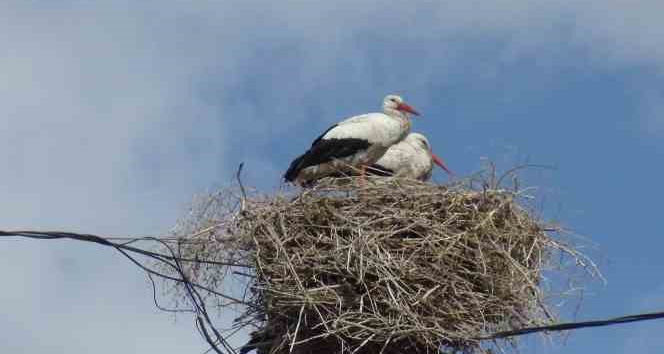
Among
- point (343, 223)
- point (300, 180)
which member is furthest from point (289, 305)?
point (300, 180)

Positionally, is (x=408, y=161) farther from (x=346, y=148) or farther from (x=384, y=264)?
(x=384, y=264)

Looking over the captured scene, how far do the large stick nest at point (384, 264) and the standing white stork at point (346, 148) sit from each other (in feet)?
6.23

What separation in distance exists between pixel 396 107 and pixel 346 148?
0.78 m

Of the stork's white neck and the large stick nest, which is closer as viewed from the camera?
the large stick nest

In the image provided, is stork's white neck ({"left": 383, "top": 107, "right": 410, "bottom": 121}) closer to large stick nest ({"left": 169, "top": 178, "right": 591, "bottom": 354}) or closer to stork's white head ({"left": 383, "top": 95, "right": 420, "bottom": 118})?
stork's white head ({"left": 383, "top": 95, "right": 420, "bottom": 118})

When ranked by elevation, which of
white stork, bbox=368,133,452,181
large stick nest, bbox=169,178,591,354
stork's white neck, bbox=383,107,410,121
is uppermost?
stork's white neck, bbox=383,107,410,121

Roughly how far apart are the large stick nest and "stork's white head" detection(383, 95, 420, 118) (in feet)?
8.20

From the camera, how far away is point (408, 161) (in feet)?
31.6

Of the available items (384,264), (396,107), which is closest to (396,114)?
(396,107)

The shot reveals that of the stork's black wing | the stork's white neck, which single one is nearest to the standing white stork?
the stork's black wing

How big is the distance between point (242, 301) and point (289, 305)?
31cm

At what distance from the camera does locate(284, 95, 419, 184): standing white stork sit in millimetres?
9305

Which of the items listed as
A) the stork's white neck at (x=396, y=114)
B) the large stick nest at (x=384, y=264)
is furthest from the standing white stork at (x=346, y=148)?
the large stick nest at (x=384, y=264)

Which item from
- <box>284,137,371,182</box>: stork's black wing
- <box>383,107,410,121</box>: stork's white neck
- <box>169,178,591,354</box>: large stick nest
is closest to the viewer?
<box>169,178,591,354</box>: large stick nest
